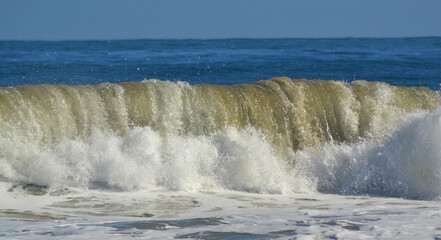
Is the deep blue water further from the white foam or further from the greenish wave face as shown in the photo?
the white foam

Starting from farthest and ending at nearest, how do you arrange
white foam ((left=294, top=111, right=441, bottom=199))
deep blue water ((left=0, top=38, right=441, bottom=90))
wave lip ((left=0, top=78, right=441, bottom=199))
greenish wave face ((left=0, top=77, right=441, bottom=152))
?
deep blue water ((left=0, top=38, right=441, bottom=90))
white foam ((left=294, top=111, right=441, bottom=199))
greenish wave face ((left=0, top=77, right=441, bottom=152))
wave lip ((left=0, top=78, right=441, bottom=199))

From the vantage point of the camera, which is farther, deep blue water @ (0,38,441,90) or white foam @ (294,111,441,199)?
deep blue water @ (0,38,441,90)

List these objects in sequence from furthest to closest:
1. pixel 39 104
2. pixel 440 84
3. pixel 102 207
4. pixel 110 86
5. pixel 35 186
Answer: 1. pixel 440 84
2. pixel 110 86
3. pixel 39 104
4. pixel 35 186
5. pixel 102 207

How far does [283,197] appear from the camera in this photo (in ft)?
29.4

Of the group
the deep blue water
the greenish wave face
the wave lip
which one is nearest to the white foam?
the wave lip

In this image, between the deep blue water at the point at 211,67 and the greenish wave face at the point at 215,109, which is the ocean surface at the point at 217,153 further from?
the deep blue water at the point at 211,67

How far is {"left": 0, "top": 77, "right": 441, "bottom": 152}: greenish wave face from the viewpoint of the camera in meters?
9.18

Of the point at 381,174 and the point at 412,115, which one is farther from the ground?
the point at 412,115

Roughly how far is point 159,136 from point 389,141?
11.2 feet

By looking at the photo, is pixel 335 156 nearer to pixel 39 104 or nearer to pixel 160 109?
pixel 160 109

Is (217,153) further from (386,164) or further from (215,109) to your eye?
(386,164)

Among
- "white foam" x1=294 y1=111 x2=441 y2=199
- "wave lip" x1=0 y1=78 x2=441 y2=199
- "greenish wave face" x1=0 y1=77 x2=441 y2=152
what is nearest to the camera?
"wave lip" x1=0 y1=78 x2=441 y2=199

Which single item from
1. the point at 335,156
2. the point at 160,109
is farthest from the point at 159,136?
the point at 335,156

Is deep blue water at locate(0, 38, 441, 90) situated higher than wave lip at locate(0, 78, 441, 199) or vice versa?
deep blue water at locate(0, 38, 441, 90)
